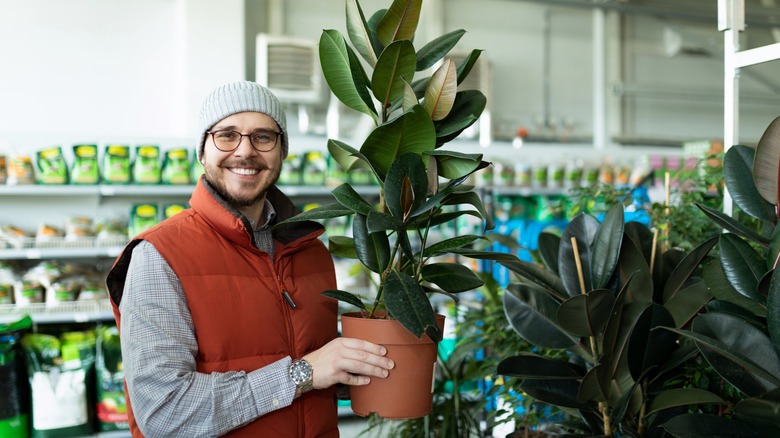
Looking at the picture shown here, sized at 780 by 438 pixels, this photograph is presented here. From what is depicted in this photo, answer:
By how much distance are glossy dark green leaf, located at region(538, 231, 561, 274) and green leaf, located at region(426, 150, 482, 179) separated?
1.58 feet

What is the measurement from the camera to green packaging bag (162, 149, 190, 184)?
4.15 m

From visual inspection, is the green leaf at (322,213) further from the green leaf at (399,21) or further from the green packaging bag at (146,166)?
the green packaging bag at (146,166)

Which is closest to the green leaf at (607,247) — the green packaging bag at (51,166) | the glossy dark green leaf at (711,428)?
the glossy dark green leaf at (711,428)

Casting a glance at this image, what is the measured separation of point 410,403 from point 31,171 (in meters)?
3.49

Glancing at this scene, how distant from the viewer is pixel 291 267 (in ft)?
4.97

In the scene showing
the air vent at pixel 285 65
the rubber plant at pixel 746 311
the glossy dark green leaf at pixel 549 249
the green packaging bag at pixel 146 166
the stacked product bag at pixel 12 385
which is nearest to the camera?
the rubber plant at pixel 746 311

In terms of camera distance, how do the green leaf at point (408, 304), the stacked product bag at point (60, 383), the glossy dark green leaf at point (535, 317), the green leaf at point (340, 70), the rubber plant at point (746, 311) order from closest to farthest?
the rubber plant at point (746, 311) < the green leaf at point (408, 304) < the green leaf at point (340, 70) < the glossy dark green leaf at point (535, 317) < the stacked product bag at point (60, 383)

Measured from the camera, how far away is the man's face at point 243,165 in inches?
56.2

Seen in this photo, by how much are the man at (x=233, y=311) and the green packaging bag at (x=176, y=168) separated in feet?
9.11

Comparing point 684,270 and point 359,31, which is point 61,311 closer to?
point 359,31

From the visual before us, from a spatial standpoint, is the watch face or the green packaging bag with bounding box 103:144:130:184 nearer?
the watch face

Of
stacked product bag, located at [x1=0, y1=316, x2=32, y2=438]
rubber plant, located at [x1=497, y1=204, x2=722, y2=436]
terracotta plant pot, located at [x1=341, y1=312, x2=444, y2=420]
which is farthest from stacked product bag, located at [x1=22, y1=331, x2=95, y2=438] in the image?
rubber plant, located at [x1=497, y1=204, x2=722, y2=436]

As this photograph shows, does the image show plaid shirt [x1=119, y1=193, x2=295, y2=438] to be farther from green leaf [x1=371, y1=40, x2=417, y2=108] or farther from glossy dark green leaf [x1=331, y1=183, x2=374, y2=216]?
green leaf [x1=371, y1=40, x2=417, y2=108]

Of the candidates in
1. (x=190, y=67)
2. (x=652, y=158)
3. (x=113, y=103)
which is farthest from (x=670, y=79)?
(x=113, y=103)
